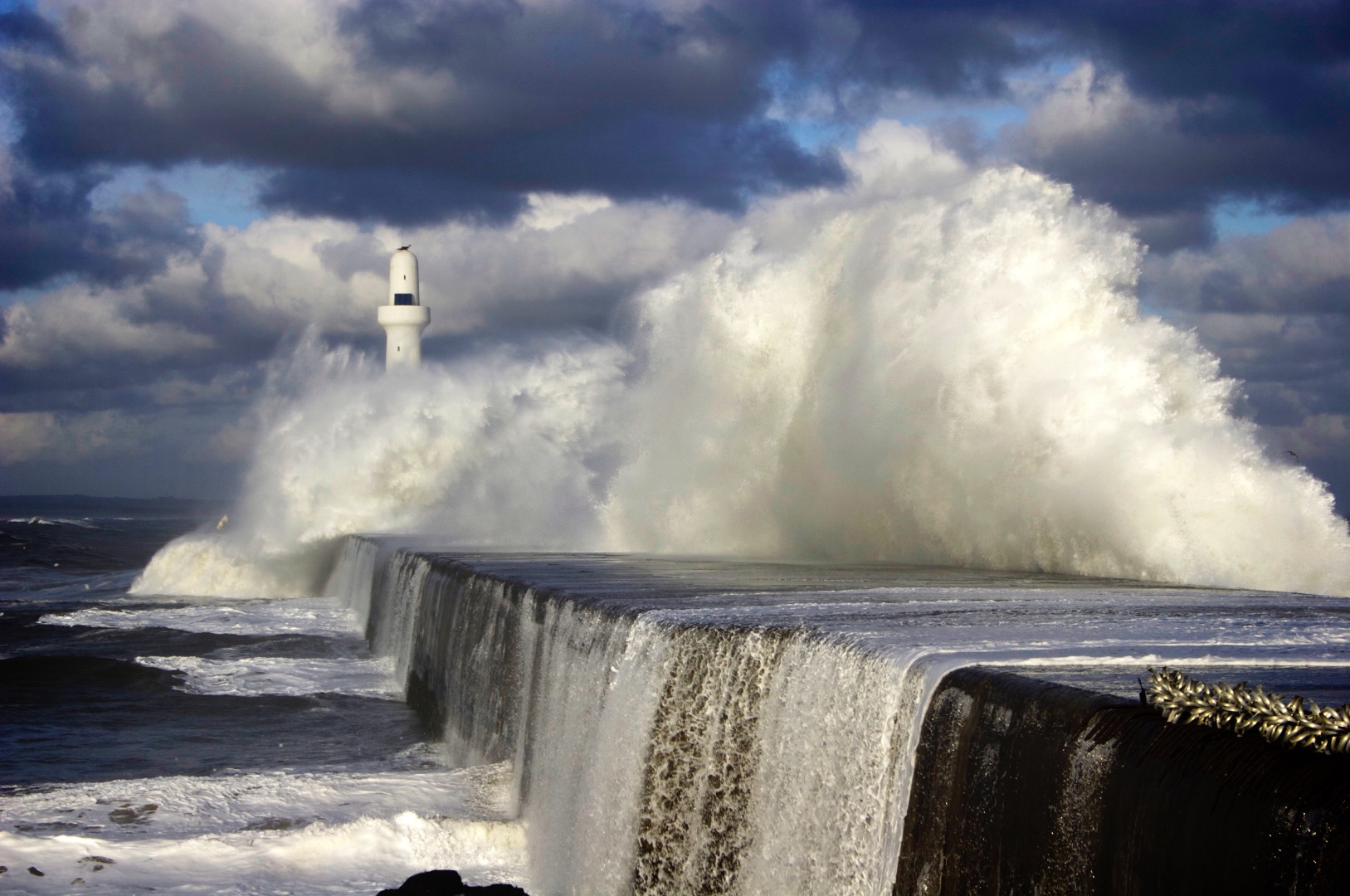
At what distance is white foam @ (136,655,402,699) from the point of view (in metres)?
12.3

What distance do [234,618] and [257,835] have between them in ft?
37.7

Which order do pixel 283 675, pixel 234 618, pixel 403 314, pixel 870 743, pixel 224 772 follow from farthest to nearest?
1. pixel 403 314
2. pixel 234 618
3. pixel 283 675
4. pixel 224 772
5. pixel 870 743

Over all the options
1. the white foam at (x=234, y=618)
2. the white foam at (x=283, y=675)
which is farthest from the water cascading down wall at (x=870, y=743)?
the white foam at (x=234, y=618)

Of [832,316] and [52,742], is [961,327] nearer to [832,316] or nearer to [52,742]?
[832,316]

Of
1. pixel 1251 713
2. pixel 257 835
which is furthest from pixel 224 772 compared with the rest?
pixel 1251 713

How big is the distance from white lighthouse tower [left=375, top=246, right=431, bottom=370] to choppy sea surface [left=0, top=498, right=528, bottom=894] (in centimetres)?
1374

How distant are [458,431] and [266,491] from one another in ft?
12.7

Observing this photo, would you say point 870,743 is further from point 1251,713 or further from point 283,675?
point 283,675

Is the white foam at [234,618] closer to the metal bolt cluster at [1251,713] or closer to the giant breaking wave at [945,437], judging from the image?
the giant breaking wave at [945,437]

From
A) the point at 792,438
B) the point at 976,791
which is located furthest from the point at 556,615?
the point at 792,438

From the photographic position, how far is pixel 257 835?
7.25 meters

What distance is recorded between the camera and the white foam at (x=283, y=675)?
12.3 m

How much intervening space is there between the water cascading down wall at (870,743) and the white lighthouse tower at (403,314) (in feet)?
69.3

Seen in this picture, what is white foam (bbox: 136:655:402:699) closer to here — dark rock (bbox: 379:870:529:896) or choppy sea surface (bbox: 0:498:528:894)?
choppy sea surface (bbox: 0:498:528:894)
